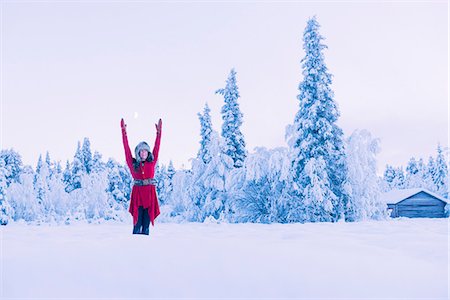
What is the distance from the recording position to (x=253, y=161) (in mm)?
18625

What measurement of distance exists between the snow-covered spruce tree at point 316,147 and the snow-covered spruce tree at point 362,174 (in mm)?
375

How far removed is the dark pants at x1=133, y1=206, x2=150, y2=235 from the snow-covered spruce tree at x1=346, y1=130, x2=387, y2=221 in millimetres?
14295

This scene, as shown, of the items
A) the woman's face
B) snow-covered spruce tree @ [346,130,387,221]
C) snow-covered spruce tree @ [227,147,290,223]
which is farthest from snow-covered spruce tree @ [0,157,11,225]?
the woman's face

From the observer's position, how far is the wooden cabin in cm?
3666

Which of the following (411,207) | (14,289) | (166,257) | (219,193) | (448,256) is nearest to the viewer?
(14,289)

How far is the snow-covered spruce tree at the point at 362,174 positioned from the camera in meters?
18.7

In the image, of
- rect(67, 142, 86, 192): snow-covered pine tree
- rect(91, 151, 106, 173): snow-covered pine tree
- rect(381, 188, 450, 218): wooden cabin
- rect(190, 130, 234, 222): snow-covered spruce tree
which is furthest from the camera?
rect(91, 151, 106, 173): snow-covered pine tree

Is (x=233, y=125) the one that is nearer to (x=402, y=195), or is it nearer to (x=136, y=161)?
(x=402, y=195)

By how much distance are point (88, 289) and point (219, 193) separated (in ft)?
74.7

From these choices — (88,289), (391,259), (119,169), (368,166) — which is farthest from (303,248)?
(119,169)

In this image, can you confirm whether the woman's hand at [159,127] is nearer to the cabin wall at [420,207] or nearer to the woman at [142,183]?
the woman at [142,183]

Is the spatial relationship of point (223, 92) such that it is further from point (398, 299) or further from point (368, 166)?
point (398, 299)

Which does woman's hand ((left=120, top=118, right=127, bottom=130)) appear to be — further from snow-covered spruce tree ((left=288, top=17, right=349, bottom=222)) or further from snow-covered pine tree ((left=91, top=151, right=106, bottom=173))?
snow-covered pine tree ((left=91, top=151, right=106, bottom=173))

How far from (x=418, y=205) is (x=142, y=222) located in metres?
36.5
